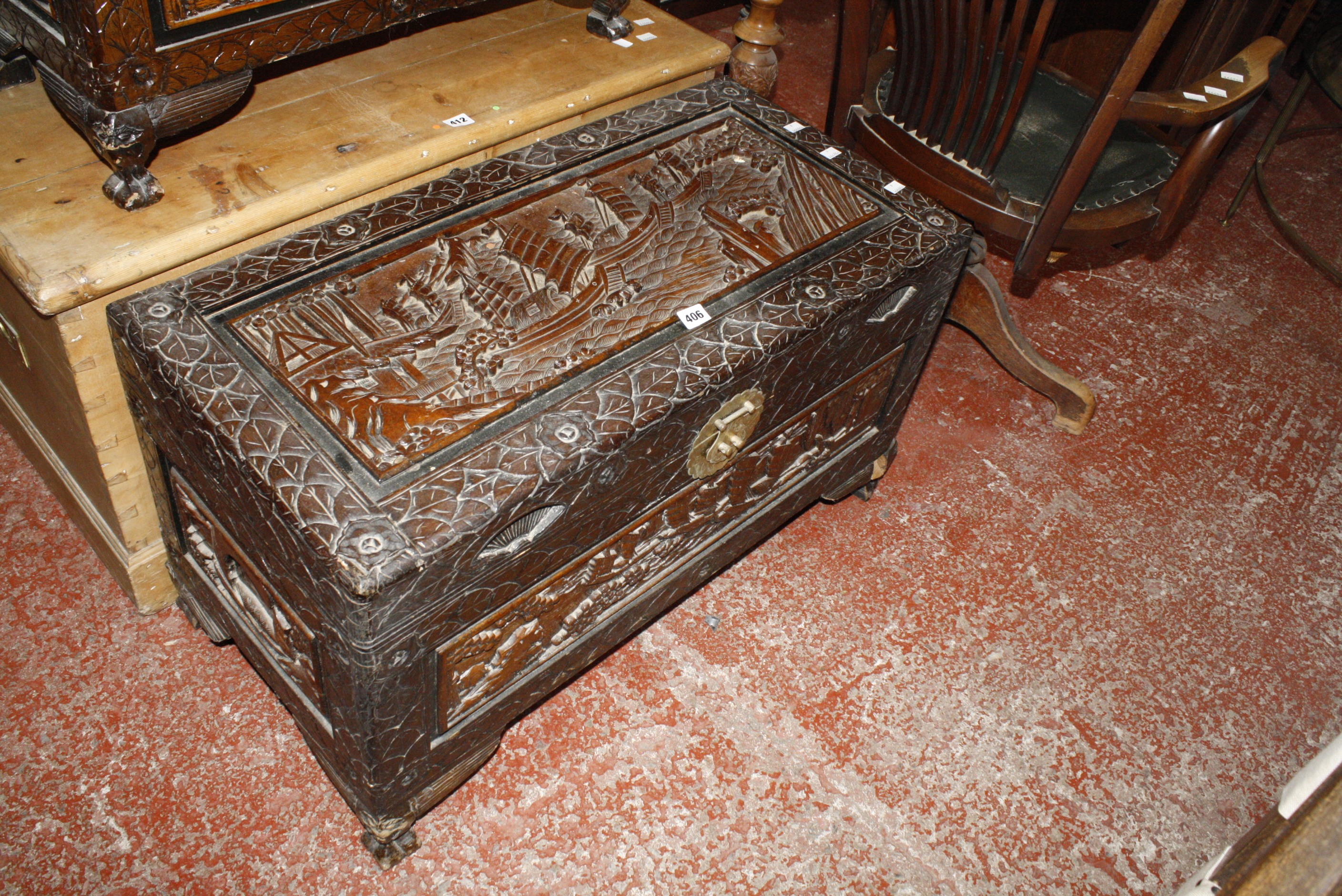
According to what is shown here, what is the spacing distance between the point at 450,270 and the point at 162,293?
1.22 feet

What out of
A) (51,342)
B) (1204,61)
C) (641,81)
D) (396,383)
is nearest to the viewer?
(396,383)

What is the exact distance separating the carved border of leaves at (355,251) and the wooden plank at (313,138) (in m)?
0.08

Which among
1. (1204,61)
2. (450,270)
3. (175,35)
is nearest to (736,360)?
(450,270)

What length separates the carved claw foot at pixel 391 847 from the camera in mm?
1363

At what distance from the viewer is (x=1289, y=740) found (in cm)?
168

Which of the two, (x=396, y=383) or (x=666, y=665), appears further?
(x=666, y=665)

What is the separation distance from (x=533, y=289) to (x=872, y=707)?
2.99ft

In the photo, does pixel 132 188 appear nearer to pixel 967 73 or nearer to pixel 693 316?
pixel 693 316

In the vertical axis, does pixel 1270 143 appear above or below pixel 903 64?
below

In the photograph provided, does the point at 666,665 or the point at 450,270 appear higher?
the point at 450,270

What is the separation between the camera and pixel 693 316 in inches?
52.8

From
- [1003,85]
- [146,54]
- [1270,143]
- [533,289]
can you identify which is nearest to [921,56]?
[1003,85]

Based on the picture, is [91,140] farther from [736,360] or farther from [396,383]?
[736,360]

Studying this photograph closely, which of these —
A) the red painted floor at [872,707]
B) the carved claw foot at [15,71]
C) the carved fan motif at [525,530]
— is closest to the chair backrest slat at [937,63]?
the red painted floor at [872,707]
